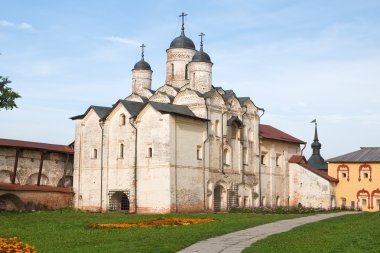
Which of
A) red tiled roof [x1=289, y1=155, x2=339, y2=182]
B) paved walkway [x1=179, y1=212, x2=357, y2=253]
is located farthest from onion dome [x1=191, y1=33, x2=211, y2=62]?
paved walkway [x1=179, y1=212, x2=357, y2=253]

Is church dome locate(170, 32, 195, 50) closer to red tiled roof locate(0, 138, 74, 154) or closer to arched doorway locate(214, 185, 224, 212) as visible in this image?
red tiled roof locate(0, 138, 74, 154)

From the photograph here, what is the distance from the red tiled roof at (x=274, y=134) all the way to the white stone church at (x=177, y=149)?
1.69ft

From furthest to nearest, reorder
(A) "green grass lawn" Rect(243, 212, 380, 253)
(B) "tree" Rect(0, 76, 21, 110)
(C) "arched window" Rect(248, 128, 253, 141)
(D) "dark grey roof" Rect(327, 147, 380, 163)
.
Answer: (D) "dark grey roof" Rect(327, 147, 380, 163)
(C) "arched window" Rect(248, 128, 253, 141)
(B) "tree" Rect(0, 76, 21, 110)
(A) "green grass lawn" Rect(243, 212, 380, 253)

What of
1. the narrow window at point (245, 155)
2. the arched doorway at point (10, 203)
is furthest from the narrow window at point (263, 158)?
the arched doorway at point (10, 203)

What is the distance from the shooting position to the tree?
2625cm

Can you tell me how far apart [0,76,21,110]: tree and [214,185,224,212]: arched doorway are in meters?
16.4

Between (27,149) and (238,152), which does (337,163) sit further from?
(27,149)

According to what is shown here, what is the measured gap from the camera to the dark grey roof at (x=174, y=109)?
35.7 meters

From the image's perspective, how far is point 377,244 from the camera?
13883 mm

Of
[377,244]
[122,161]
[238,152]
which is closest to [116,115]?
[122,161]

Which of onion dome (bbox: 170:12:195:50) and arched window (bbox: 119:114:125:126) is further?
onion dome (bbox: 170:12:195:50)

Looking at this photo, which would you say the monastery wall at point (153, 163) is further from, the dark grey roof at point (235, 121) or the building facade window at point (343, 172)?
the building facade window at point (343, 172)

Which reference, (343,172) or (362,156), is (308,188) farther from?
(362,156)

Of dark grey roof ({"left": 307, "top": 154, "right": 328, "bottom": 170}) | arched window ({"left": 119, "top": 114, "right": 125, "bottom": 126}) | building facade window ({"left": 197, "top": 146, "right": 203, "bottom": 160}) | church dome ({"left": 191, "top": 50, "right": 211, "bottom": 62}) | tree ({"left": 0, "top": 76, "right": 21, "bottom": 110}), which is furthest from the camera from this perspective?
dark grey roof ({"left": 307, "top": 154, "right": 328, "bottom": 170})
